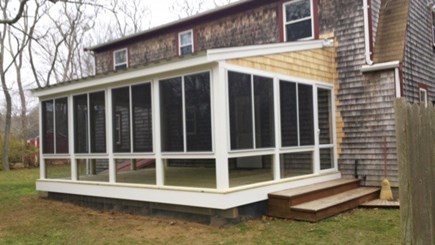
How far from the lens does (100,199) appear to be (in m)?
8.34

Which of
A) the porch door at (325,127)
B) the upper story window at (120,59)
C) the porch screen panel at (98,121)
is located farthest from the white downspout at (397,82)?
the upper story window at (120,59)

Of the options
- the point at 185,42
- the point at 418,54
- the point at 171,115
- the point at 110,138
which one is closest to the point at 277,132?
the point at 171,115

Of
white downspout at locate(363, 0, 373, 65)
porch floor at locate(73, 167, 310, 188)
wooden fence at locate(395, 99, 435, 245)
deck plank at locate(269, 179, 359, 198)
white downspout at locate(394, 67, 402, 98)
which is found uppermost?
white downspout at locate(363, 0, 373, 65)

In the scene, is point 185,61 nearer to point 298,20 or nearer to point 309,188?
point 309,188

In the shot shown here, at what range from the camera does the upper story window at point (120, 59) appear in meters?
15.2

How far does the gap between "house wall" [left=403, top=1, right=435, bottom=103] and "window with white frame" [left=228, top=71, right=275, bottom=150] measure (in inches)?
137

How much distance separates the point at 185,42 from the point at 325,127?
20.1ft

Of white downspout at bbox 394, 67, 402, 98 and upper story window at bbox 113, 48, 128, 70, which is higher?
upper story window at bbox 113, 48, 128, 70

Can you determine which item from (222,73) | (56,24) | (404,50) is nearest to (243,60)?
(222,73)

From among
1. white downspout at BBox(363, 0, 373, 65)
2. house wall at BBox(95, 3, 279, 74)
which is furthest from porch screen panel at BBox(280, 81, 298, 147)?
house wall at BBox(95, 3, 279, 74)

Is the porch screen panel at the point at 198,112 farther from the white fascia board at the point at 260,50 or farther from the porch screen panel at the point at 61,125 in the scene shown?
the porch screen panel at the point at 61,125

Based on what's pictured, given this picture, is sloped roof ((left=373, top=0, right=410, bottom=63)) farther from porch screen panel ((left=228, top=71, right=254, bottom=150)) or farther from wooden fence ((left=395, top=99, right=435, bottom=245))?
wooden fence ((left=395, top=99, right=435, bottom=245))

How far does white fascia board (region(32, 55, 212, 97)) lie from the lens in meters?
6.41

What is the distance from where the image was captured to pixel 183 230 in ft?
20.6
